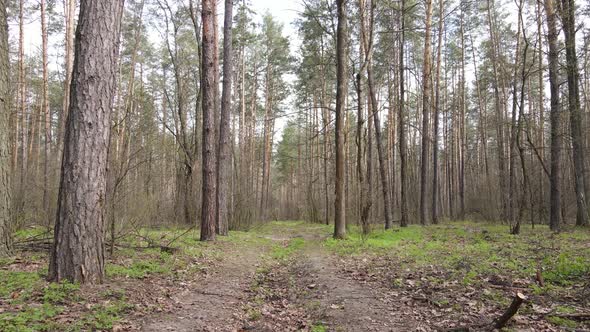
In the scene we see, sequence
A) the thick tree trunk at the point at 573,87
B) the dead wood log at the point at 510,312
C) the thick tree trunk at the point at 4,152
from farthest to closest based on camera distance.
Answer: the thick tree trunk at the point at 573,87, the thick tree trunk at the point at 4,152, the dead wood log at the point at 510,312

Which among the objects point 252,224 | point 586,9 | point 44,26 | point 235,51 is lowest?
point 252,224

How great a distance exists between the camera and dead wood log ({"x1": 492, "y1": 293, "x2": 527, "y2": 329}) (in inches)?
123

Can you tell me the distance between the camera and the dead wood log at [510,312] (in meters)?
3.12

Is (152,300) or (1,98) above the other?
(1,98)

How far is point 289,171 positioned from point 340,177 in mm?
27962

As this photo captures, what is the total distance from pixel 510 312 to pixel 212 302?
3.56 meters

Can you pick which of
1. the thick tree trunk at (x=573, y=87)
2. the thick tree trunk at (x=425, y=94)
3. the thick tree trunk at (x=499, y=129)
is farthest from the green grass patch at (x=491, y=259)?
the thick tree trunk at (x=499, y=129)

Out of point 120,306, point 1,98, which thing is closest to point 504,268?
point 120,306

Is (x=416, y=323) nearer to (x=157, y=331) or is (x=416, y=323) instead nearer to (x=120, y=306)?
(x=157, y=331)

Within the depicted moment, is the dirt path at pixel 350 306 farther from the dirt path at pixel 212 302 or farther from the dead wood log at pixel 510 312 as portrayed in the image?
the dirt path at pixel 212 302

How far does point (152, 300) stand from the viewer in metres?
4.46

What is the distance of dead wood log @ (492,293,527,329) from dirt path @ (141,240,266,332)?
8.80 ft

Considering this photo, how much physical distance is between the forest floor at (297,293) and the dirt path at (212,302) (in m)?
0.01

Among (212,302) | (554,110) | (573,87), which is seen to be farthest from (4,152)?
(573,87)
